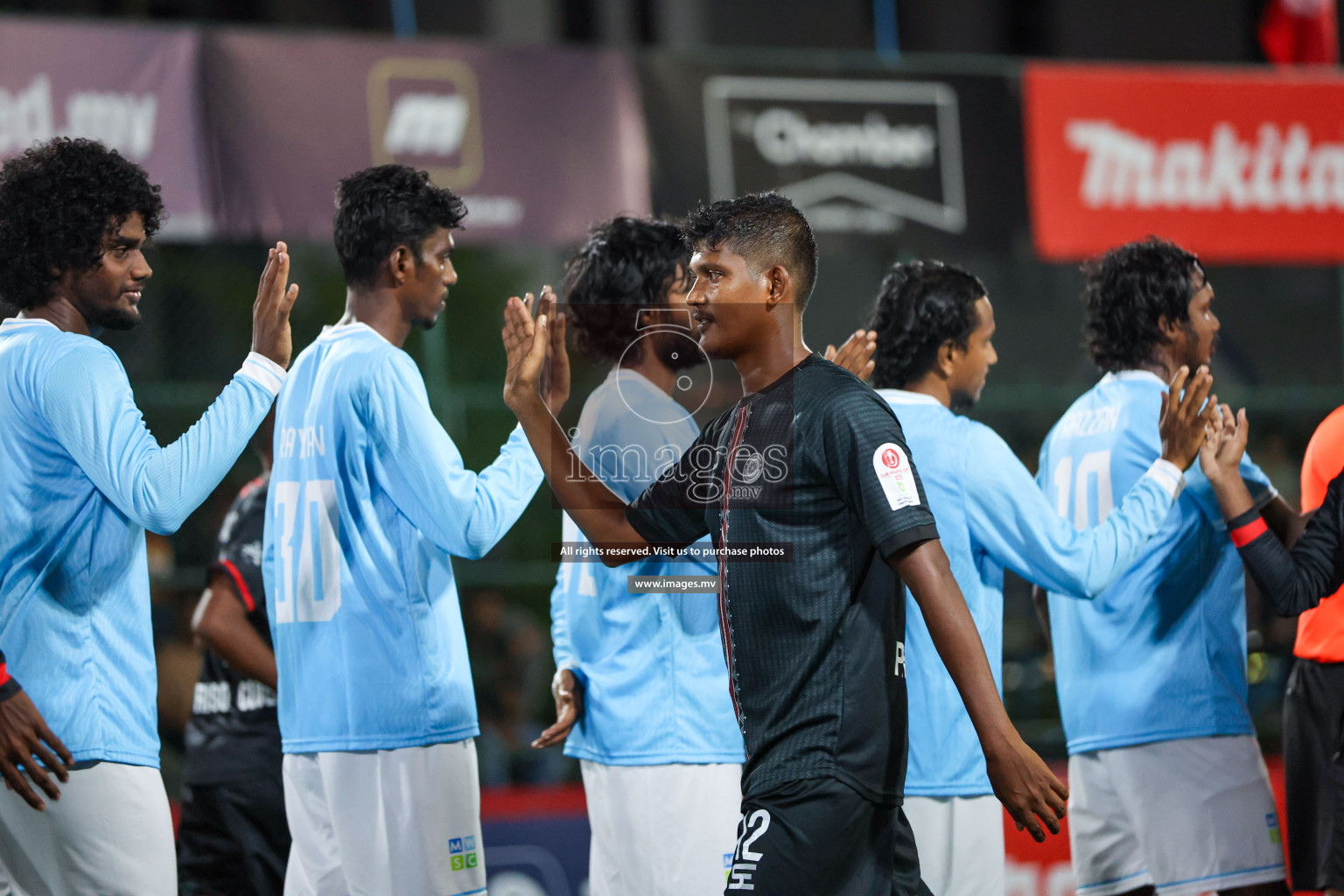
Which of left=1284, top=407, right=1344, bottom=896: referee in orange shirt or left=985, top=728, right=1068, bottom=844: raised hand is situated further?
left=1284, top=407, right=1344, bottom=896: referee in orange shirt

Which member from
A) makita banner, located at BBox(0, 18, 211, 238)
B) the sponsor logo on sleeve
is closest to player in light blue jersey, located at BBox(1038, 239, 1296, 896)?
the sponsor logo on sleeve

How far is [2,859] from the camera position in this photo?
10.5 feet

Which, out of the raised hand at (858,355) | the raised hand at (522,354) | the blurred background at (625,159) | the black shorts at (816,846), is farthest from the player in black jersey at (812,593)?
the blurred background at (625,159)

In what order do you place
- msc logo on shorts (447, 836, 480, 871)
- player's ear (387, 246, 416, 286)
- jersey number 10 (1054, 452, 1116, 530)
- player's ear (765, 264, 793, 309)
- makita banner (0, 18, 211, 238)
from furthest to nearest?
makita banner (0, 18, 211, 238) < jersey number 10 (1054, 452, 1116, 530) < player's ear (387, 246, 416, 286) < msc logo on shorts (447, 836, 480, 871) < player's ear (765, 264, 793, 309)

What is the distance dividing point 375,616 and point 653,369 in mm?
1086

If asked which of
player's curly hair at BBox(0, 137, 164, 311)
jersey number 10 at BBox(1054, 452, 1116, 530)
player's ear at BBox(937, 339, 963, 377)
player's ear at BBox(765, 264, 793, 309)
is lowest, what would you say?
jersey number 10 at BBox(1054, 452, 1116, 530)

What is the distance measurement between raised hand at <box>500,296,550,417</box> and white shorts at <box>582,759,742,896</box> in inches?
43.7

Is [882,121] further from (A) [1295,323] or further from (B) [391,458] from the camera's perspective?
(A) [1295,323]

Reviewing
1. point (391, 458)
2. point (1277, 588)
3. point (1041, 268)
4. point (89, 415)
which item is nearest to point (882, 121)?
point (1277, 588)

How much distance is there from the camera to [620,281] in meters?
4.18

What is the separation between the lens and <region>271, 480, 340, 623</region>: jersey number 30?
3633mm

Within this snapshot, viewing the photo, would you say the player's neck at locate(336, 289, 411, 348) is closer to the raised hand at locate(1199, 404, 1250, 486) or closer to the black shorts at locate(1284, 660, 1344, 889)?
the raised hand at locate(1199, 404, 1250, 486)

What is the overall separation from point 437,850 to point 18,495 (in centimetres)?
A: 131

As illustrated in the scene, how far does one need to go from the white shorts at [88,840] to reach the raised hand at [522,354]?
1234mm
